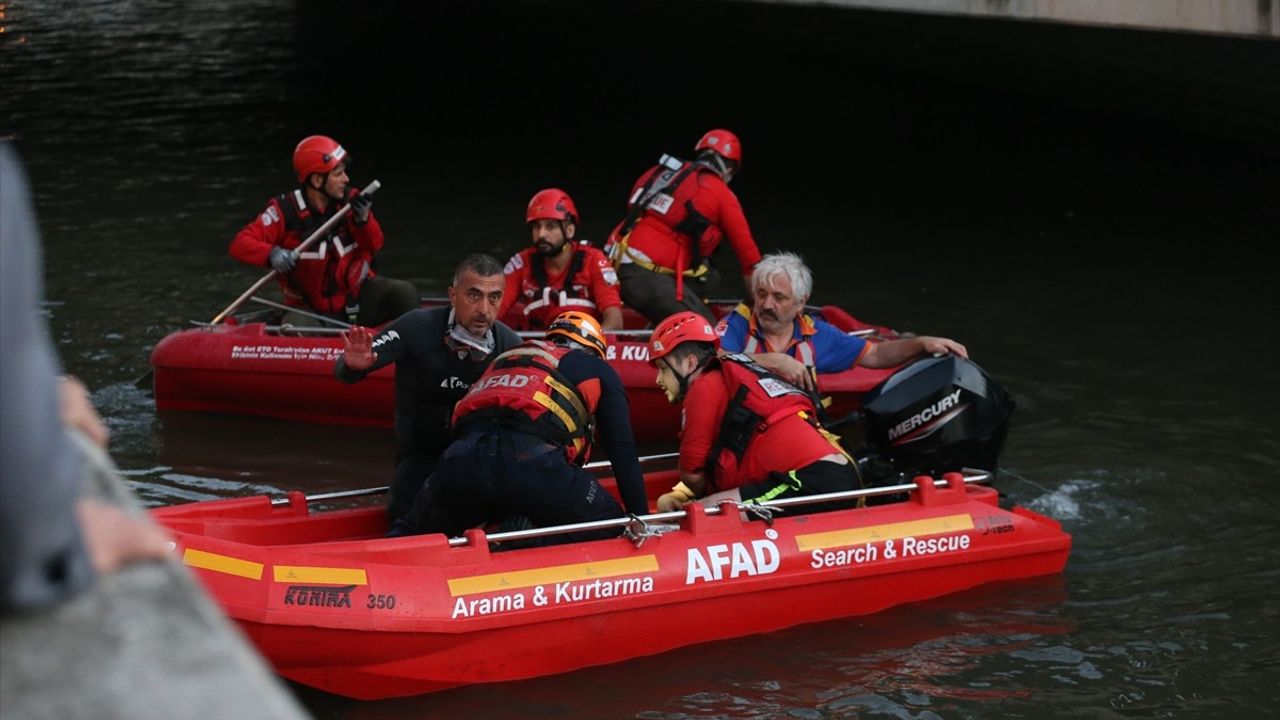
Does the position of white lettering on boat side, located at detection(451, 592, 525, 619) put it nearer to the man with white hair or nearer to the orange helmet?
the orange helmet

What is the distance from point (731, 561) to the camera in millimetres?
6609

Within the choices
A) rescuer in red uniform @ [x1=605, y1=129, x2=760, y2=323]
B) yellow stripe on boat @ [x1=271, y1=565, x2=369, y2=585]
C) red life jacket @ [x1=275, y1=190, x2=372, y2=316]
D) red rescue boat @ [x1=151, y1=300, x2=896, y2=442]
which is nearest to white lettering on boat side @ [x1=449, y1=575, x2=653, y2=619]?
yellow stripe on boat @ [x1=271, y1=565, x2=369, y2=585]

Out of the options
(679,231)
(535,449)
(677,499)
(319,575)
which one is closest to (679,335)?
(677,499)

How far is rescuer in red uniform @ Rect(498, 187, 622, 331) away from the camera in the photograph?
9.43 meters

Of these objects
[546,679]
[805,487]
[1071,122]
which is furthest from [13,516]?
[1071,122]

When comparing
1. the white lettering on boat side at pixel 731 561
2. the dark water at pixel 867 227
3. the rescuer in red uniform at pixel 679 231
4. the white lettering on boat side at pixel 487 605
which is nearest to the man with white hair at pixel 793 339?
the dark water at pixel 867 227

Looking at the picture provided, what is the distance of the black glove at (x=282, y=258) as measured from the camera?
968 centimetres

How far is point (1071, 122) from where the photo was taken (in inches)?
758

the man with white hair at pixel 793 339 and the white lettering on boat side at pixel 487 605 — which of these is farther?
the man with white hair at pixel 793 339

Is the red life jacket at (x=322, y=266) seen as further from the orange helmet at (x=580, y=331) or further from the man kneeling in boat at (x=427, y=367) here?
the orange helmet at (x=580, y=331)

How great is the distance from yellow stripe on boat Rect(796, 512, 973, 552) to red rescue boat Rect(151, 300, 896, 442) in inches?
88.7

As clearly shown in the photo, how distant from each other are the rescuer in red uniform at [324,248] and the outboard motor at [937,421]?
3.69 metres

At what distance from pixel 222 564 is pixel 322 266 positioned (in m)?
4.38

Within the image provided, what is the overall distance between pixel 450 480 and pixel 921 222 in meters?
9.99
